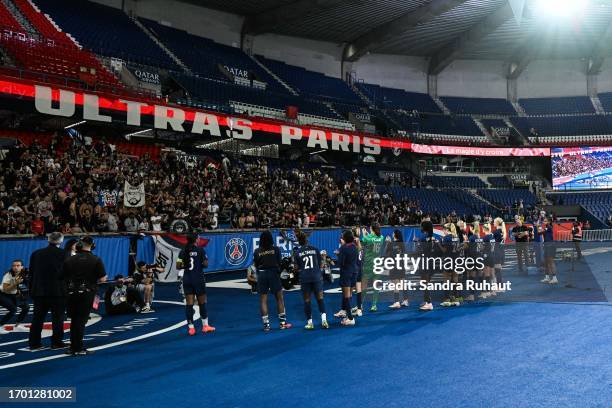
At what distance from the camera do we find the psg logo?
740 inches

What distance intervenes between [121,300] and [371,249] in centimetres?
588

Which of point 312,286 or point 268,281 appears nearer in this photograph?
point 268,281

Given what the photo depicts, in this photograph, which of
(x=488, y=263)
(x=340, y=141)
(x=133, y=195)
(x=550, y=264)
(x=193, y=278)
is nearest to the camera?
(x=193, y=278)

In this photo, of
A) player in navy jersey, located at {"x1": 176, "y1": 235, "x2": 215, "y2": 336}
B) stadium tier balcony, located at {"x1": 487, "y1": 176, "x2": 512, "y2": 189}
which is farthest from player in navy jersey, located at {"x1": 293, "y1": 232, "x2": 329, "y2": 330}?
stadium tier balcony, located at {"x1": 487, "y1": 176, "x2": 512, "y2": 189}

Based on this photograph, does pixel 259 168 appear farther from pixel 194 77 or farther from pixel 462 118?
pixel 462 118

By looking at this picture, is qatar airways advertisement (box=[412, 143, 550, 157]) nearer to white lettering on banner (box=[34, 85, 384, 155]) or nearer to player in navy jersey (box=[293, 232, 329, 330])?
white lettering on banner (box=[34, 85, 384, 155])

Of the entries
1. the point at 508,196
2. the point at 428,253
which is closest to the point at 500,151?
the point at 508,196

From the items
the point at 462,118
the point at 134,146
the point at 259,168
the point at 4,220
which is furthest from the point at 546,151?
the point at 4,220

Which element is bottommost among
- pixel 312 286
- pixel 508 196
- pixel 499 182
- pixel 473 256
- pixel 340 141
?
pixel 312 286

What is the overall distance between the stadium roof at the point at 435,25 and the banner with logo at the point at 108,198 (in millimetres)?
24257

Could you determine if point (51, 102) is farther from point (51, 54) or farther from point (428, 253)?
point (428, 253)

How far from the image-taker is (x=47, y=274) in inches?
301

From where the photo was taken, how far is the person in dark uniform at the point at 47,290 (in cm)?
761

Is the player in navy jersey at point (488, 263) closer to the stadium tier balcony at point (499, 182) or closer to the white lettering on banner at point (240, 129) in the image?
the white lettering on banner at point (240, 129)
